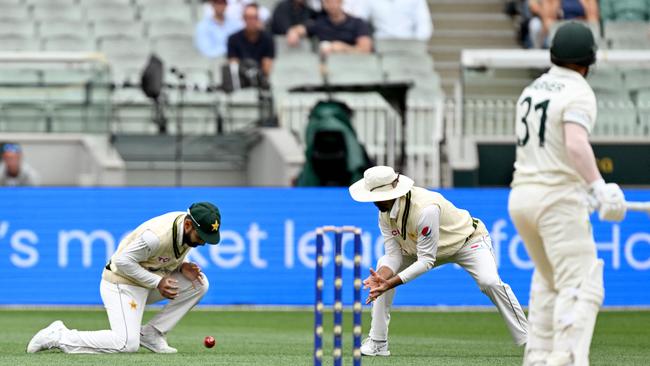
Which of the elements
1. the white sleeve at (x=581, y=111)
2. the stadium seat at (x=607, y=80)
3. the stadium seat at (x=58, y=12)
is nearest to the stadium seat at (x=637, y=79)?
the stadium seat at (x=607, y=80)

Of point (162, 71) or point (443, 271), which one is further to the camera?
point (162, 71)

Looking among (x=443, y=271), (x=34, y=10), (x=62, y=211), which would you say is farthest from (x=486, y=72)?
(x=34, y=10)

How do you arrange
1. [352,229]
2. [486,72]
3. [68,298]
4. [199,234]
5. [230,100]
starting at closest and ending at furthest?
[352,229] → [199,234] → [68,298] → [486,72] → [230,100]

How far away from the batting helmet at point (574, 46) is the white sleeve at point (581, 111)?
0.28 m

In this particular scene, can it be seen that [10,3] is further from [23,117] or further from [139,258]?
[139,258]

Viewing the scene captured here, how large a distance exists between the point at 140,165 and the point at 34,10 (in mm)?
3549

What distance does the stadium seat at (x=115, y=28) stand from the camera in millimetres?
24172

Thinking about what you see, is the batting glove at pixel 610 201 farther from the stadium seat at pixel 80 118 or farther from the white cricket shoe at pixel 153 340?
the stadium seat at pixel 80 118

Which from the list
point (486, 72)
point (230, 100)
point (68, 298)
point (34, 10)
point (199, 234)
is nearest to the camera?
point (199, 234)

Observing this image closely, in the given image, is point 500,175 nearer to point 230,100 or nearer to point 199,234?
point 230,100

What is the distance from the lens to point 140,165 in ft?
75.1

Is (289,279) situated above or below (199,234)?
below

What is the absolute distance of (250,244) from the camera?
19.4 meters

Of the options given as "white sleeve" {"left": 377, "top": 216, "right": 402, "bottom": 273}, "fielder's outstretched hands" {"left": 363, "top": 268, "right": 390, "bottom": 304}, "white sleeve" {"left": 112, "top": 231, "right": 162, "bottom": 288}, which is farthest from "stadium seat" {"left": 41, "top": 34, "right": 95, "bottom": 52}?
"fielder's outstretched hands" {"left": 363, "top": 268, "right": 390, "bottom": 304}
